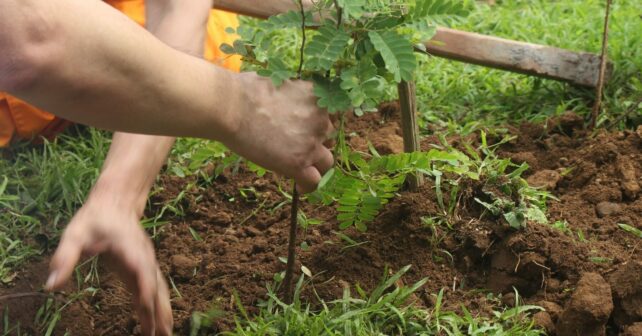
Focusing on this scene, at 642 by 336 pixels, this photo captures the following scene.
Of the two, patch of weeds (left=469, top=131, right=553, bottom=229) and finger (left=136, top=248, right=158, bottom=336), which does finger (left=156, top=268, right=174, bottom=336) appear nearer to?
finger (left=136, top=248, right=158, bottom=336)

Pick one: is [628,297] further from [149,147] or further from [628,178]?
[149,147]

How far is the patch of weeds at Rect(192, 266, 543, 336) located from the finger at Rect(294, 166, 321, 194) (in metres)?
0.33

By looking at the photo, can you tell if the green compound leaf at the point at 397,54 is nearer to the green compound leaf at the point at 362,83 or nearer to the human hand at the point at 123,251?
the green compound leaf at the point at 362,83

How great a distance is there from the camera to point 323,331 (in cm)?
222

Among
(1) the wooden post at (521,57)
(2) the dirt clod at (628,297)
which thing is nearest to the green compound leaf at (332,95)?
(2) the dirt clod at (628,297)

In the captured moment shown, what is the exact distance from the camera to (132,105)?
5.60 feet

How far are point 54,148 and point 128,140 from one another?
35.0 inches

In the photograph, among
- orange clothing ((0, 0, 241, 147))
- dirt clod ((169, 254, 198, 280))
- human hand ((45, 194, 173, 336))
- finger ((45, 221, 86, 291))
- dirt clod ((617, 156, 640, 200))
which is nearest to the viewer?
finger ((45, 221, 86, 291))

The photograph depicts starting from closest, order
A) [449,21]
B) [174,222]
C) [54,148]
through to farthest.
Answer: [449,21], [174,222], [54,148]

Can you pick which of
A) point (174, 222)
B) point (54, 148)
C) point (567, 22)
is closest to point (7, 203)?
point (54, 148)

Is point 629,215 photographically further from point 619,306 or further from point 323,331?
point 323,331

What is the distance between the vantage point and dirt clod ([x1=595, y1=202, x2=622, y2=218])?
2.61m

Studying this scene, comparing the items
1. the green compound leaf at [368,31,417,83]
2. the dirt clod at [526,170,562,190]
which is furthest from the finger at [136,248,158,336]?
the dirt clod at [526,170,562,190]

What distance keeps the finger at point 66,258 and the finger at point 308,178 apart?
1.62 ft
